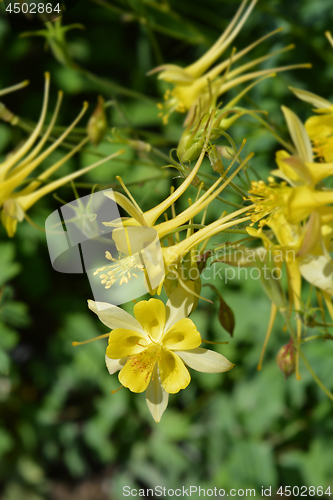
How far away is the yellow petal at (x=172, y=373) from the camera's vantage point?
79cm

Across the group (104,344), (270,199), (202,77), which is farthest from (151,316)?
(104,344)

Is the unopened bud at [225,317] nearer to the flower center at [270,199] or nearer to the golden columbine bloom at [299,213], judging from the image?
the golden columbine bloom at [299,213]

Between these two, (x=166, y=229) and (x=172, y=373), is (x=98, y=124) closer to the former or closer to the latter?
(x=166, y=229)

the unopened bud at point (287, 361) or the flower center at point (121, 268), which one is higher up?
the flower center at point (121, 268)

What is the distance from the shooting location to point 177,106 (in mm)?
1251

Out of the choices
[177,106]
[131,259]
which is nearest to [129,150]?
[177,106]

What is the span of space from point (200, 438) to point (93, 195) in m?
1.70

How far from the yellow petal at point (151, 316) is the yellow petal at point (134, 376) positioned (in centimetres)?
6

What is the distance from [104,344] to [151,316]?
133 cm

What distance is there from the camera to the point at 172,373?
830 mm

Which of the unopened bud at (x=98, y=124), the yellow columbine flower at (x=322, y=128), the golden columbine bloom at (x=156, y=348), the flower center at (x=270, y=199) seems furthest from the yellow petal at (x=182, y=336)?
the unopened bud at (x=98, y=124)

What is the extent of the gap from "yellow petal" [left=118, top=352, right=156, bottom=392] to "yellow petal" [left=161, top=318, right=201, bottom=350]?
0.23 feet

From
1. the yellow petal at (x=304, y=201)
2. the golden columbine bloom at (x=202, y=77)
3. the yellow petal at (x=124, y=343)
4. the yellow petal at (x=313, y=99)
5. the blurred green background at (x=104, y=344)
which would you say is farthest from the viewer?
the blurred green background at (x=104, y=344)

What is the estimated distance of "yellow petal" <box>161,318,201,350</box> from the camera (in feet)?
2.47
